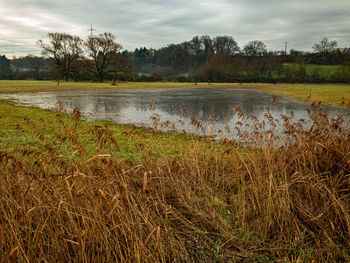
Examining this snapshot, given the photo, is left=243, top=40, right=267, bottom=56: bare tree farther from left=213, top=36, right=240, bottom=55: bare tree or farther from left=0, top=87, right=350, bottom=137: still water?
left=0, top=87, right=350, bottom=137: still water

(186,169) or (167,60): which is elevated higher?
(167,60)

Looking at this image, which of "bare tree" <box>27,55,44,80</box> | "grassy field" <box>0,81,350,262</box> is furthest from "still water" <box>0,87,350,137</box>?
"bare tree" <box>27,55,44,80</box>

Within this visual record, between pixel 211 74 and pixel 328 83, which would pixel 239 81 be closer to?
pixel 211 74

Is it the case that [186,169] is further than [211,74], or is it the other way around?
[211,74]

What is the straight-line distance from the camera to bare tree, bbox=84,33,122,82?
5872 centimetres

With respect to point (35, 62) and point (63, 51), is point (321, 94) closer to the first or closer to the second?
point (63, 51)

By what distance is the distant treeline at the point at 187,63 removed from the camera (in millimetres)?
60156

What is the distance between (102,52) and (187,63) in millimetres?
54181

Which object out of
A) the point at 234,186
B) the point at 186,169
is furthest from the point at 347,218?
the point at 186,169

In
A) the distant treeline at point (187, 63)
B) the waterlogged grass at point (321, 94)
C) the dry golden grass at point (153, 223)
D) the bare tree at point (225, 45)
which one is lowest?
the dry golden grass at point (153, 223)

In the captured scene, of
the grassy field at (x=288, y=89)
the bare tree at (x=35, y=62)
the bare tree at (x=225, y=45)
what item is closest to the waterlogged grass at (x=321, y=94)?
the grassy field at (x=288, y=89)

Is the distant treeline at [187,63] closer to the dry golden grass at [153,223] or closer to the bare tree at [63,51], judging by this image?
the bare tree at [63,51]

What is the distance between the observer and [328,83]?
70000 mm

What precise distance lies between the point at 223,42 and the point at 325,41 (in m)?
40.0
